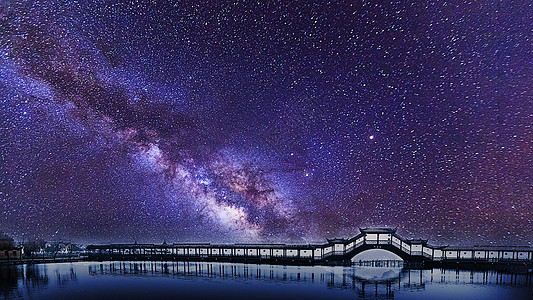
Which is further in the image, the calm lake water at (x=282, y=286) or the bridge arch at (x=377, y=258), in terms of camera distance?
the bridge arch at (x=377, y=258)

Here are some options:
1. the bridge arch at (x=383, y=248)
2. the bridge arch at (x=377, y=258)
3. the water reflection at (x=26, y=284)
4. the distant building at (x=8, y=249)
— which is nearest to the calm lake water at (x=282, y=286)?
the water reflection at (x=26, y=284)

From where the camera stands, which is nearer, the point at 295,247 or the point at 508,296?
the point at 508,296

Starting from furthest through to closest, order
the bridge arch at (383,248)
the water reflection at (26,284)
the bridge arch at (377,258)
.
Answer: the bridge arch at (377,258) < the bridge arch at (383,248) < the water reflection at (26,284)

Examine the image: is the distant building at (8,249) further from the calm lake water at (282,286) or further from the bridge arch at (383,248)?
the bridge arch at (383,248)

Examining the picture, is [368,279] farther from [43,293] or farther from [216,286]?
[43,293]

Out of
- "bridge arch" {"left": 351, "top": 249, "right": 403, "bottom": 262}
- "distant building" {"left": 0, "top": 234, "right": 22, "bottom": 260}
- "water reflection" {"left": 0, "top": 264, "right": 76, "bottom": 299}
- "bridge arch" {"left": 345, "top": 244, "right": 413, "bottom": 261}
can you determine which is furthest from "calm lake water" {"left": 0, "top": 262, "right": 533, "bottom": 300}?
"distant building" {"left": 0, "top": 234, "right": 22, "bottom": 260}

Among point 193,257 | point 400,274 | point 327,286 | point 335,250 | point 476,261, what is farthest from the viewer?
point 193,257

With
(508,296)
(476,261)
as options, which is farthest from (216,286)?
(476,261)

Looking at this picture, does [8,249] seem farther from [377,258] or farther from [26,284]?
[377,258]

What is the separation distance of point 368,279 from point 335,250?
10330 mm

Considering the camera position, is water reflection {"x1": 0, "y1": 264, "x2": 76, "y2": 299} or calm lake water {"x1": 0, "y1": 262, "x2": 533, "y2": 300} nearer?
calm lake water {"x1": 0, "y1": 262, "x2": 533, "y2": 300}

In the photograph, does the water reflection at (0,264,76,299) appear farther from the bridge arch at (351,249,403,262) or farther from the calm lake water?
the bridge arch at (351,249,403,262)

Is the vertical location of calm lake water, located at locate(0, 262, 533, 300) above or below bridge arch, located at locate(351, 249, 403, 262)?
above

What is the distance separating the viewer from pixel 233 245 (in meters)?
51.1
